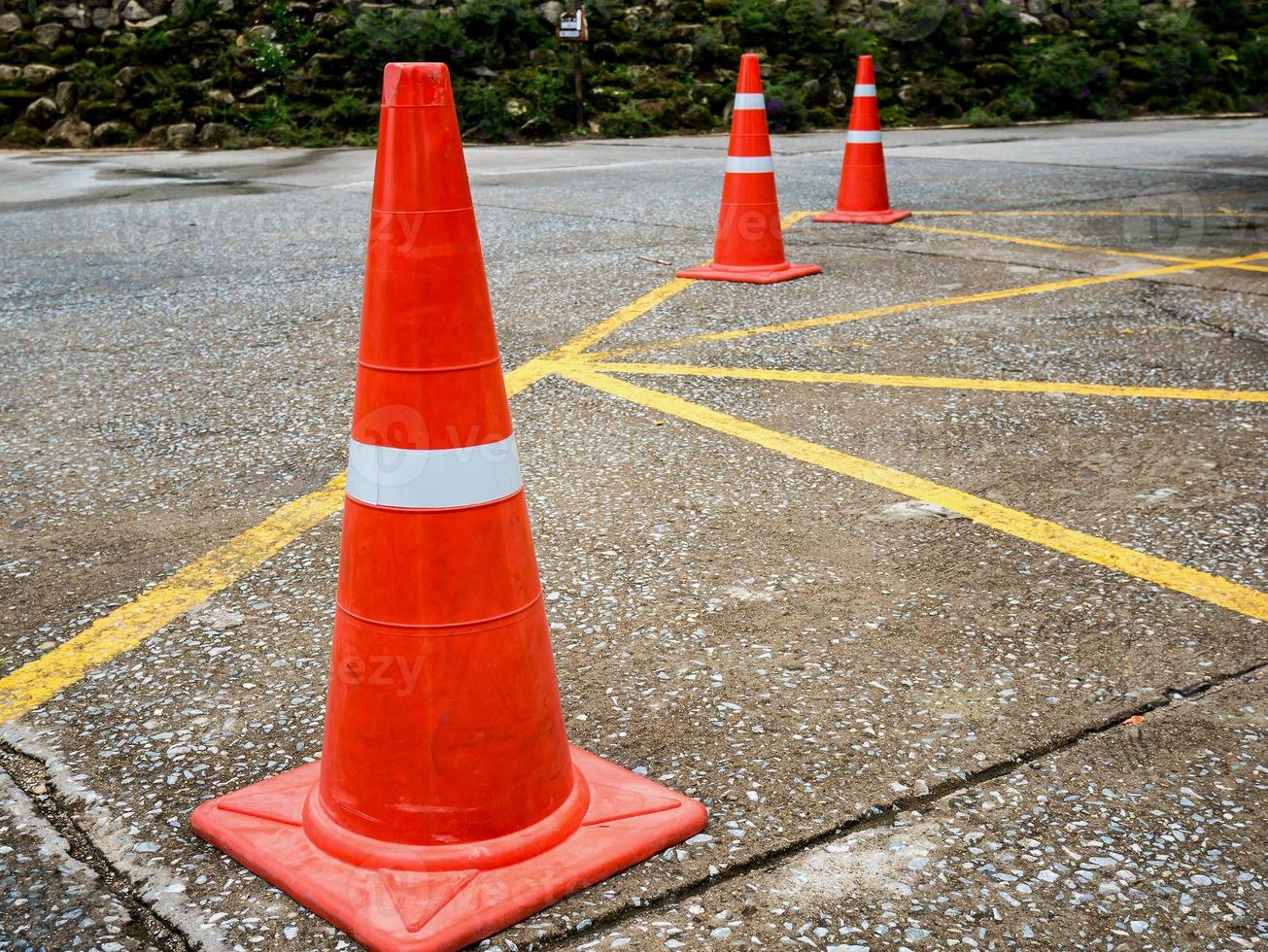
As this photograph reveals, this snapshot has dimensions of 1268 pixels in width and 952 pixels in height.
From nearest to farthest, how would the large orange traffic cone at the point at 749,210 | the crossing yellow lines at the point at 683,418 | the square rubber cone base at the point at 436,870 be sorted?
1. the square rubber cone base at the point at 436,870
2. the crossing yellow lines at the point at 683,418
3. the large orange traffic cone at the point at 749,210

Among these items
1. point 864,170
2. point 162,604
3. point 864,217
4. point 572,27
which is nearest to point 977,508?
point 162,604

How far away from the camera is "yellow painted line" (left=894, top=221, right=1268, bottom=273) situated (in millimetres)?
6992

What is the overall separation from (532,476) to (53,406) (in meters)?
1.96

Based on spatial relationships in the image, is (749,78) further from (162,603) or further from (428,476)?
(428,476)

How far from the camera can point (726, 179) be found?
7.02 m

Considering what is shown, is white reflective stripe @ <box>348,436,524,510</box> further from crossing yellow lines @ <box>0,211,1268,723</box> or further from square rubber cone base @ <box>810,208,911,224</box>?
square rubber cone base @ <box>810,208,911,224</box>

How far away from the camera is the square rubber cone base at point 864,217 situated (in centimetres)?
841

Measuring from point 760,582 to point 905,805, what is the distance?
3.30 feet

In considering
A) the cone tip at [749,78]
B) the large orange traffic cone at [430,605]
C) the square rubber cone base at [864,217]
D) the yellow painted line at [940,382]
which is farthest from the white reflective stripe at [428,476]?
the square rubber cone base at [864,217]

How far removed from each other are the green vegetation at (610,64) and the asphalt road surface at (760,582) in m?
9.46

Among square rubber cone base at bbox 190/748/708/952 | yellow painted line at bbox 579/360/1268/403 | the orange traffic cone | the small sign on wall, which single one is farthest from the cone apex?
the small sign on wall

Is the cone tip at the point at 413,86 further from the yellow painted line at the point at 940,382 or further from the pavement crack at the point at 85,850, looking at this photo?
the yellow painted line at the point at 940,382

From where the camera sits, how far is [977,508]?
369 centimetres

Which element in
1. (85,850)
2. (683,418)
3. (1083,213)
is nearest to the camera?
(85,850)
